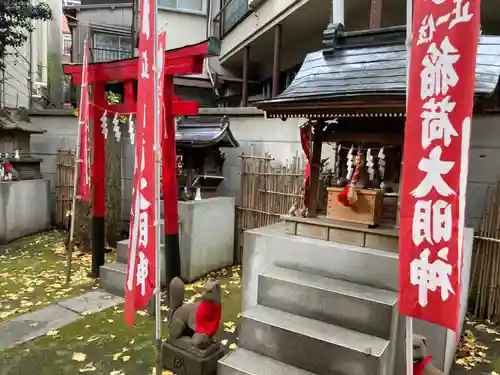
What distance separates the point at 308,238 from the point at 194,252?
3.64 m

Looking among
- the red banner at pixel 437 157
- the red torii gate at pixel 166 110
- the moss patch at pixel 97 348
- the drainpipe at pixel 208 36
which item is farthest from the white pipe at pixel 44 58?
the red banner at pixel 437 157

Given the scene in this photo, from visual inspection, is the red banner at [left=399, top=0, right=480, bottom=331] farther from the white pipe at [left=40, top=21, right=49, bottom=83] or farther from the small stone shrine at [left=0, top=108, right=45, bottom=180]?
the white pipe at [left=40, top=21, right=49, bottom=83]

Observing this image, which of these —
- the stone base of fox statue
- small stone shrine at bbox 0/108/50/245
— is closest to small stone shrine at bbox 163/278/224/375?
the stone base of fox statue

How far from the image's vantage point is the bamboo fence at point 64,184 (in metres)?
12.0

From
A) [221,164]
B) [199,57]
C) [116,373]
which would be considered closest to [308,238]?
[116,373]

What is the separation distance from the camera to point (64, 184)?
12.2 meters

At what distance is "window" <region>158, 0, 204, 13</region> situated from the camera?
51.7 feet

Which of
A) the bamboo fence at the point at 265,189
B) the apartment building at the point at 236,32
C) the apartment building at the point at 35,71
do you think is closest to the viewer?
the bamboo fence at the point at 265,189

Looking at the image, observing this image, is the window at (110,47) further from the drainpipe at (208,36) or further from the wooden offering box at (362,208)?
the wooden offering box at (362,208)

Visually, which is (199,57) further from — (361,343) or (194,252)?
(361,343)

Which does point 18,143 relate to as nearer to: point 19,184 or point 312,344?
point 19,184

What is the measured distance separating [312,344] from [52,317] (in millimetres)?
4434

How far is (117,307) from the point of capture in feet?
22.2

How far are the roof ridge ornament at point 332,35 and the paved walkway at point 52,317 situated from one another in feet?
18.5
